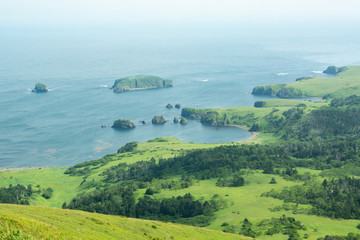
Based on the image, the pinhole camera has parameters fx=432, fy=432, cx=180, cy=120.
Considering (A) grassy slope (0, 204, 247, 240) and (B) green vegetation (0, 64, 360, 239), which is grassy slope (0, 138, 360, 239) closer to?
(B) green vegetation (0, 64, 360, 239)

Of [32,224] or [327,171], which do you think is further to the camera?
[327,171]

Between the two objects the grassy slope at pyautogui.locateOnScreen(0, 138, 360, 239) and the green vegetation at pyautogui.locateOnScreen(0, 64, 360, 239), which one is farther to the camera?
the grassy slope at pyautogui.locateOnScreen(0, 138, 360, 239)

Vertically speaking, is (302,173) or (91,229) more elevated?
(91,229)

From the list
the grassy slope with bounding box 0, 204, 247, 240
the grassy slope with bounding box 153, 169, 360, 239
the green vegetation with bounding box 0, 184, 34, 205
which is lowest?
the green vegetation with bounding box 0, 184, 34, 205

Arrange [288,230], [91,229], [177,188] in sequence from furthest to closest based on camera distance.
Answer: [177,188] < [288,230] < [91,229]

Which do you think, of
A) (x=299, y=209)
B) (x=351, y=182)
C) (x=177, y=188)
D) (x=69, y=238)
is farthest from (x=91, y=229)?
(x=351, y=182)

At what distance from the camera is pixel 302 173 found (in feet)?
551

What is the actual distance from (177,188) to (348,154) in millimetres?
78741

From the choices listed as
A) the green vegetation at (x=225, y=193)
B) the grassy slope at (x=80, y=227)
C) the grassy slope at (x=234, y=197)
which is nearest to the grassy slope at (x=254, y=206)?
the grassy slope at (x=234, y=197)

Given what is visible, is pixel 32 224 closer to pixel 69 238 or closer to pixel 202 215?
pixel 69 238

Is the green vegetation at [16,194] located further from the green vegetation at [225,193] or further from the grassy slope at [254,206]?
the grassy slope at [254,206]

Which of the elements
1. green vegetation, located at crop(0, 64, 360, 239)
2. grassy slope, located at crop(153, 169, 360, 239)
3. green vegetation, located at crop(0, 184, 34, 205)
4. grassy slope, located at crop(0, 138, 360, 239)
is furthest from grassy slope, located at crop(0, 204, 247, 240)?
green vegetation, located at crop(0, 184, 34, 205)

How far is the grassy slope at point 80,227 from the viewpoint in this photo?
5453 centimetres

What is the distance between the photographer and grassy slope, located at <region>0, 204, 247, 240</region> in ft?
179
